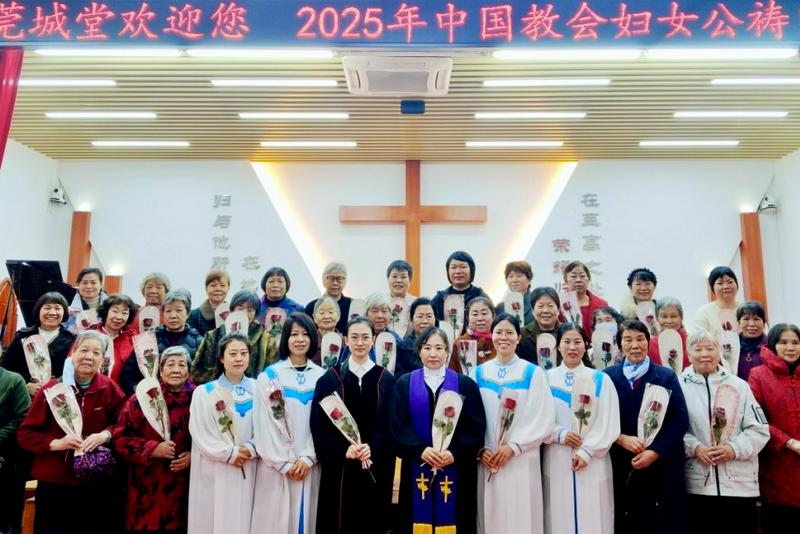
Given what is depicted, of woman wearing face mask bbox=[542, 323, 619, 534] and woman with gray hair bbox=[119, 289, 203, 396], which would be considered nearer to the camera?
woman wearing face mask bbox=[542, 323, 619, 534]

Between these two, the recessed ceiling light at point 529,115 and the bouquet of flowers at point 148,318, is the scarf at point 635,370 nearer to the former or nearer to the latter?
the bouquet of flowers at point 148,318

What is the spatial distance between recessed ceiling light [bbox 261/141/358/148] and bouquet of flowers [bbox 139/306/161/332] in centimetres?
415

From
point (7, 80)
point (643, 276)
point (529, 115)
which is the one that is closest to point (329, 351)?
point (643, 276)

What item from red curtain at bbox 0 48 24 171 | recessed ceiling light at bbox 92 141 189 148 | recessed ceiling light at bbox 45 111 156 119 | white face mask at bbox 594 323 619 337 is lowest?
white face mask at bbox 594 323 619 337

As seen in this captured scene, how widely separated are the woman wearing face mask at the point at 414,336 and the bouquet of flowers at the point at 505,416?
71cm

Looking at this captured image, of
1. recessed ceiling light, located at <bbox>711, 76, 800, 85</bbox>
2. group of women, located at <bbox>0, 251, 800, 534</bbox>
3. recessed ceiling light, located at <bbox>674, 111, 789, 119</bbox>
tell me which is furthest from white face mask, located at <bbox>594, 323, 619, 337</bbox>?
recessed ceiling light, located at <bbox>674, 111, 789, 119</bbox>

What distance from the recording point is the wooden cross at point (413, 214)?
27.4 feet

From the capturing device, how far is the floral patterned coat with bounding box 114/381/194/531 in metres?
3.15

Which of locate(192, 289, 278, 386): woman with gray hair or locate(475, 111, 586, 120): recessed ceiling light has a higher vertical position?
locate(475, 111, 586, 120): recessed ceiling light

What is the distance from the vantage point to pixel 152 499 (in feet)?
10.5

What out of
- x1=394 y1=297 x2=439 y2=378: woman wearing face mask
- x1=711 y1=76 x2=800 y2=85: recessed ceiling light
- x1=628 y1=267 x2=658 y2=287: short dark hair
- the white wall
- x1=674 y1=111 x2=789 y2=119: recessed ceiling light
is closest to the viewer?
x1=394 y1=297 x2=439 y2=378: woman wearing face mask

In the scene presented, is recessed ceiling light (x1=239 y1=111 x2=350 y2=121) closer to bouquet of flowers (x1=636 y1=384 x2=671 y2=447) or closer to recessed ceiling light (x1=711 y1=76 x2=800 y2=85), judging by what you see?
recessed ceiling light (x1=711 y1=76 x2=800 y2=85)

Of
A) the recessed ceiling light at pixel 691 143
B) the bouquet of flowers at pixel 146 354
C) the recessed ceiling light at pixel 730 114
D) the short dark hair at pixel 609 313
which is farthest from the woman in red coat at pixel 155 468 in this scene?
the recessed ceiling light at pixel 691 143

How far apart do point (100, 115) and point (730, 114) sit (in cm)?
691
